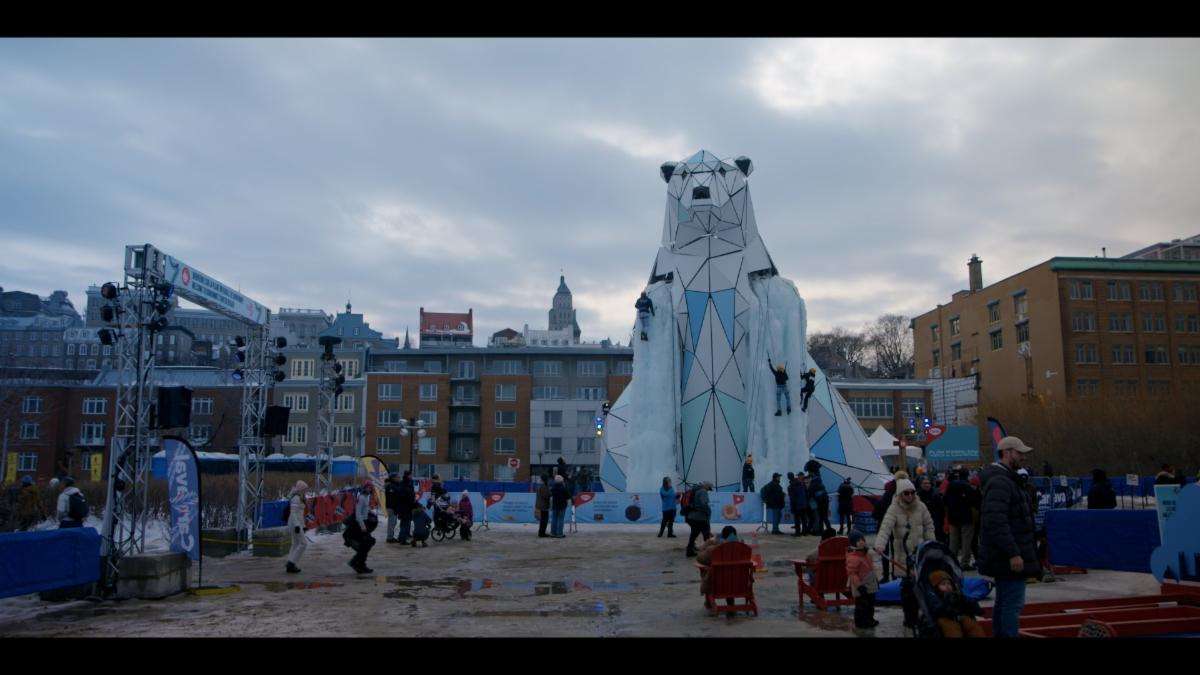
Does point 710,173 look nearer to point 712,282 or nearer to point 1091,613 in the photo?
point 712,282

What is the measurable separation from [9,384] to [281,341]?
A: 29840 millimetres

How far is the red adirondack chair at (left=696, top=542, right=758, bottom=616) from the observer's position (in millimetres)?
10406

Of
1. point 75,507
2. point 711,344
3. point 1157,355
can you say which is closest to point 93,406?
point 711,344

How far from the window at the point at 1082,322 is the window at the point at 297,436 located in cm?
5576

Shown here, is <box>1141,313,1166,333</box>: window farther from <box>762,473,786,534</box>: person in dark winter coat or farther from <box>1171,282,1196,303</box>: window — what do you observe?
<box>762,473,786,534</box>: person in dark winter coat

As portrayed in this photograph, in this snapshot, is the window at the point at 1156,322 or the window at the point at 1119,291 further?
the window at the point at 1156,322

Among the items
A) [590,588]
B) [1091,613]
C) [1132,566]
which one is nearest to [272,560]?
[590,588]

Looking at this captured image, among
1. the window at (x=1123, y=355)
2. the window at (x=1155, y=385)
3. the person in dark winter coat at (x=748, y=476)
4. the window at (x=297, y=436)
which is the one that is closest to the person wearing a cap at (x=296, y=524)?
the person in dark winter coat at (x=748, y=476)

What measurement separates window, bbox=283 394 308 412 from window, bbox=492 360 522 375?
50.1 feet

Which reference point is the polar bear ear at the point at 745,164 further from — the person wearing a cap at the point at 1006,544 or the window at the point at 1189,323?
the window at the point at 1189,323

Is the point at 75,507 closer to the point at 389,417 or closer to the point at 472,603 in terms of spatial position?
the point at 472,603

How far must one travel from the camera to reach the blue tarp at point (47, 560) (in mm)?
10727

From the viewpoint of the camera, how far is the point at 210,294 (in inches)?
664

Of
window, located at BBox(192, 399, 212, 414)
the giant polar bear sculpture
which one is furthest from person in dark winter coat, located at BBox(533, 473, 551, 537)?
window, located at BBox(192, 399, 212, 414)
